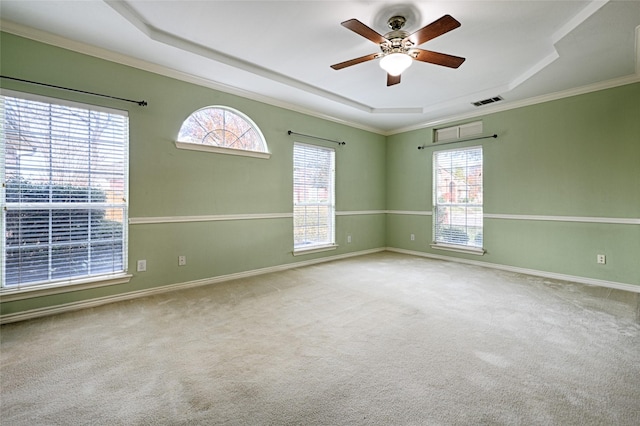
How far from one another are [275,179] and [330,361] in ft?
9.77

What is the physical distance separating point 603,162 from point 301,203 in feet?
13.5

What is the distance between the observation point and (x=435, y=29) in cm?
214

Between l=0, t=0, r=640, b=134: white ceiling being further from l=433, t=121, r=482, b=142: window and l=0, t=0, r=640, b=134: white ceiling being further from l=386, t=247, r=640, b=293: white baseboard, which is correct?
l=386, t=247, r=640, b=293: white baseboard

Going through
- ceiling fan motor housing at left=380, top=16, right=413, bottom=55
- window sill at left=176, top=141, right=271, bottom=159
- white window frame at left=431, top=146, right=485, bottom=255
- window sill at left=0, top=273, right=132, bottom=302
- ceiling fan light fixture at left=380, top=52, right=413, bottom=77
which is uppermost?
ceiling fan motor housing at left=380, top=16, right=413, bottom=55

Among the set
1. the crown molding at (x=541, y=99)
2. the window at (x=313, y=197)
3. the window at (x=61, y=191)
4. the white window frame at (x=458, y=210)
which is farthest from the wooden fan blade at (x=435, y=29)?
the white window frame at (x=458, y=210)

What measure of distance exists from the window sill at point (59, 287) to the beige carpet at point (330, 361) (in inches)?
9.5

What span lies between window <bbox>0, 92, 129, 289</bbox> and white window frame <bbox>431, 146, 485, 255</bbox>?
16.1 feet

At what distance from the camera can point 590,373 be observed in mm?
1781

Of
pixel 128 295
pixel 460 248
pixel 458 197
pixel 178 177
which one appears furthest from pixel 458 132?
pixel 128 295

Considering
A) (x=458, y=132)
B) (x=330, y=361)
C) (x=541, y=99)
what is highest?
(x=541, y=99)

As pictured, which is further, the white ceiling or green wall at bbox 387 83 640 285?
green wall at bbox 387 83 640 285

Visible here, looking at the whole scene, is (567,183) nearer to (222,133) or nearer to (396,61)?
(396,61)

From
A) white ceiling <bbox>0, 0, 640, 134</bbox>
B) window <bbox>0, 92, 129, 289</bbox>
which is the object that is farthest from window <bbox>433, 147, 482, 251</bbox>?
window <bbox>0, 92, 129, 289</bbox>

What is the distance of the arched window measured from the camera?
3575mm
